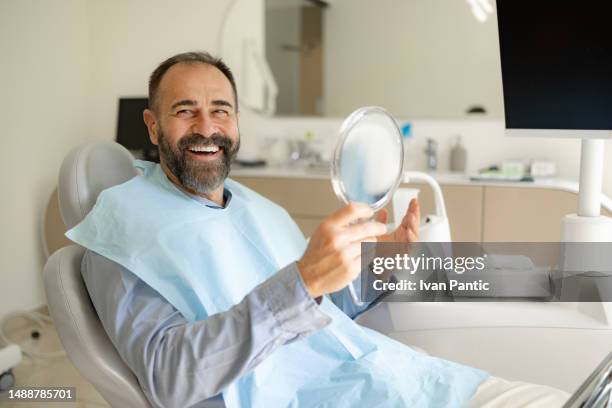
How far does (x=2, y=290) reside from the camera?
3617 millimetres

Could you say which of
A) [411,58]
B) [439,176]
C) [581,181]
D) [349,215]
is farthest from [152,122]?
[411,58]

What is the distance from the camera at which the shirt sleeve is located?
3.26 feet

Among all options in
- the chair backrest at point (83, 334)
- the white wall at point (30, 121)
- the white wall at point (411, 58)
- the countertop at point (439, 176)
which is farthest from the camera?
the white wall at point (30, 121)

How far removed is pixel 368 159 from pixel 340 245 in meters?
0.18

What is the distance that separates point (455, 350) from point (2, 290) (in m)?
2.97

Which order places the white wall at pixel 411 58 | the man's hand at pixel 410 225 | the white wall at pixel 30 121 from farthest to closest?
the white wall at pixel 30 121 < the white wall at pixel 411 58 < the man's hand at pixel 410 225

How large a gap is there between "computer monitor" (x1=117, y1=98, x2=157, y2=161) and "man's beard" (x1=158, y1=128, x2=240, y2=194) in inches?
92.4

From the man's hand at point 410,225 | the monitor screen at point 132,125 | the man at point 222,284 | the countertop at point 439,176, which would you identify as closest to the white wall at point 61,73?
the monitor screen at point 132,125

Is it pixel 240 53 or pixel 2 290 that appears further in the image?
pixel 240 53

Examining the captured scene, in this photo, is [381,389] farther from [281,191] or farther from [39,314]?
[39,314]

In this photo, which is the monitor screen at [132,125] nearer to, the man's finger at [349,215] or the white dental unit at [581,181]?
the white dental unit at [581,181]

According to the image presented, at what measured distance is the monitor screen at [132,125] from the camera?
3.86 meters

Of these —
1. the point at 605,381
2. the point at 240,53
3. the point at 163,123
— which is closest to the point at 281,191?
the point at 240,53

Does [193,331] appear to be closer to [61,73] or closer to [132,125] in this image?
[132,125]
